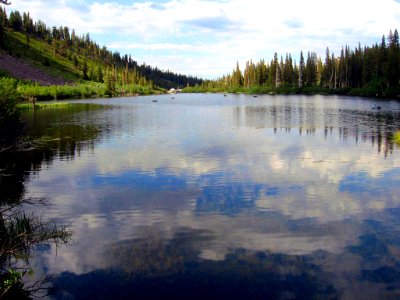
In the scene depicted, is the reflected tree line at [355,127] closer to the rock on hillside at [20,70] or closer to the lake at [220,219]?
the lake at [220,219]

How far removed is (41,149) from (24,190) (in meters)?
14.7

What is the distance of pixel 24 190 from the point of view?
23469 mm

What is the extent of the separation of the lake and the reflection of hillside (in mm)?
356

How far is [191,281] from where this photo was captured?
13.0 meters

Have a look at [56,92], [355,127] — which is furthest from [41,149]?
[56,92]

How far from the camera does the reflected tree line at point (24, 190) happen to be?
12.1m

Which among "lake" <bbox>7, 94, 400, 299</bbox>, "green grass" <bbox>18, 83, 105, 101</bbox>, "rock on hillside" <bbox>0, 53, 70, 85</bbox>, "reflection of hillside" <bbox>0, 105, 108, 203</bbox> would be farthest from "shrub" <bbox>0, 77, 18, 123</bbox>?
"rock on hillside" <bbox>0, 53, 70, 85</bbox>

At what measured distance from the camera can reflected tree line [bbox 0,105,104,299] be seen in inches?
478

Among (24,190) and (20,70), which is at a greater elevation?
(20,70)

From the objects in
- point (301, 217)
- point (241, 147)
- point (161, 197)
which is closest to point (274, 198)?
point (301, 217)

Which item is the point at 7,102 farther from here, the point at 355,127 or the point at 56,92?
the point at 56,92

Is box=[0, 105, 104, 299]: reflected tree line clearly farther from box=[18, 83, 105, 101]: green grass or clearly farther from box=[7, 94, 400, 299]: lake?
box=[18, 83, 105, 101]: green grass

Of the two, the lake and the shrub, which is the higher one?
the shrub

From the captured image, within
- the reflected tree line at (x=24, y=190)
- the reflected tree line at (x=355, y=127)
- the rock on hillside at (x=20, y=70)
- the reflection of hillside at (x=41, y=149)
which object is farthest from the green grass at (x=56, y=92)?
the reflected tree line at (x=355, y=127)
